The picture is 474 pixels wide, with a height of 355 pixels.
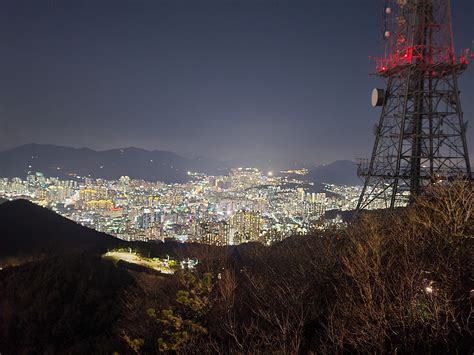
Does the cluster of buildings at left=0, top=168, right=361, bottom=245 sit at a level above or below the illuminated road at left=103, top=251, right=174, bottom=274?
above

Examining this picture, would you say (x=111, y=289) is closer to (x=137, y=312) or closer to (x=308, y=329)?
(x=137, y=312)

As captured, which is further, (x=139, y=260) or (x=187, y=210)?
(x=187, y=210)

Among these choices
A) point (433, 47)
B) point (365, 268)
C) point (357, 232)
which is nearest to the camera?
point (365, 268)

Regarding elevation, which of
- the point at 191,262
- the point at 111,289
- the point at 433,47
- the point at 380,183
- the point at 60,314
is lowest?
the point at 60,314

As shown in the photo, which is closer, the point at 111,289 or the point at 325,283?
the point at 325,283

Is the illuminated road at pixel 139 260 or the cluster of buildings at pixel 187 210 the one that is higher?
the cluster of buildings at pixel 187 210

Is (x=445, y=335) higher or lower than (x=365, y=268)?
lower

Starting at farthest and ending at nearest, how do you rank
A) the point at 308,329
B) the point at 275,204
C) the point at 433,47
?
the point at 275,204
the point at 433,47
the point at 308,329

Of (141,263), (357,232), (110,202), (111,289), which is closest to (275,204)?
(110,202)

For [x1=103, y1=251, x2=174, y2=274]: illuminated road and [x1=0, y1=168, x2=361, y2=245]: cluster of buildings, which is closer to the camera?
[x1=103, y1=251, x2=174, y2=274]: illuminated road

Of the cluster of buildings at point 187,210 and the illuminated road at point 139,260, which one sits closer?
the illuminated road at point 139,260

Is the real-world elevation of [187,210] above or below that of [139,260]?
above
